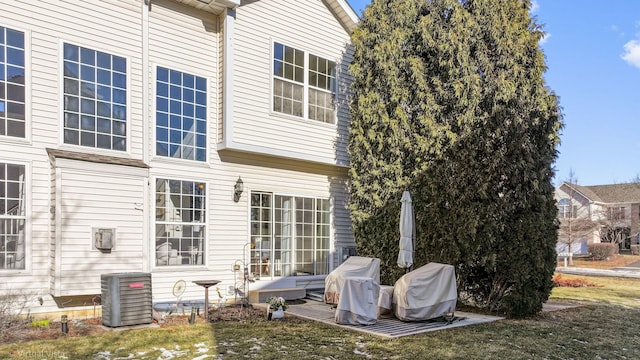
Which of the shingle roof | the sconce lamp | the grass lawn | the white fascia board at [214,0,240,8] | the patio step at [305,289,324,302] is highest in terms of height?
the white fascia board at [214,0,240,8]

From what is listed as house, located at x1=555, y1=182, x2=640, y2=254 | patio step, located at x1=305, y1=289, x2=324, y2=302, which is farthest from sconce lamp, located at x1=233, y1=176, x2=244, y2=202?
house, located at x1=555, y1=182, x2=640, y2=254

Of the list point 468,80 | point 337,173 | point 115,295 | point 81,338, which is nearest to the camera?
point 81,338

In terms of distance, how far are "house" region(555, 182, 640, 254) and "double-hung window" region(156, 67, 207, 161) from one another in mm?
24226

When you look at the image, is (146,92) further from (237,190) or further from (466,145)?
(466,145)

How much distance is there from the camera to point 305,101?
10.8 metres

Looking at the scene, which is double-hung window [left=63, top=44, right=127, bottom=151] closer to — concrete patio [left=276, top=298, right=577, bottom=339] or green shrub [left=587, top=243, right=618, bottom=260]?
concrete patio [left=276, top=298, right=577, bottom=339]

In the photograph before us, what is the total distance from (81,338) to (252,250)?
4.08m

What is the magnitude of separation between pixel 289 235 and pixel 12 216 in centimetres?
541

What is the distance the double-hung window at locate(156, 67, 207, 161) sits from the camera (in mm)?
8875

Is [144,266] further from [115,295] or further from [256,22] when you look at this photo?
[256,22]

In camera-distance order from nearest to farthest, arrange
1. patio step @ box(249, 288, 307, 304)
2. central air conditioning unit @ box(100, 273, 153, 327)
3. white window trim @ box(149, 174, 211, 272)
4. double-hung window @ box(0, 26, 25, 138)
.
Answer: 1. central air conditioning unit @ box(100, 273, 153, 327)
2. double-hung window @ box(0, 26, 25, 138)
3. white window trim @ box(149, 174, 211, 272)
4. patio step @ box(249, 288, 307, 304)

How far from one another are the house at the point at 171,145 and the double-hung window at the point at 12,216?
0.02 m

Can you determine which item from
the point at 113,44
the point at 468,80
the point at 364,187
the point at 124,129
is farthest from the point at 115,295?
the point at 468,80

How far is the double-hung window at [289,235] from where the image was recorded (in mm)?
10148
